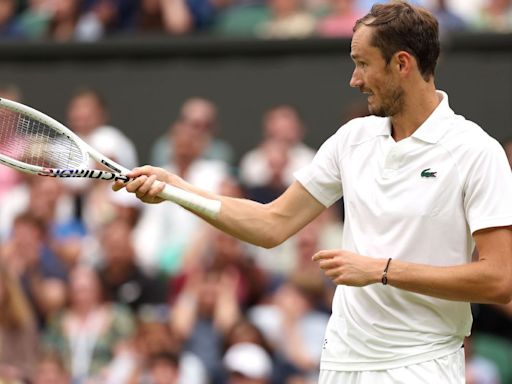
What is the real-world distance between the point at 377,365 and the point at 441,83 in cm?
511

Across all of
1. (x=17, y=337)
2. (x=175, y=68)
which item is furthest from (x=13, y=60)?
(x=17, y=337)

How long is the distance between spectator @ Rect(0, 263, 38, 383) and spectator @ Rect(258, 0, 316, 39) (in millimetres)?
2713

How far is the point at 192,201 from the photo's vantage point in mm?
4602

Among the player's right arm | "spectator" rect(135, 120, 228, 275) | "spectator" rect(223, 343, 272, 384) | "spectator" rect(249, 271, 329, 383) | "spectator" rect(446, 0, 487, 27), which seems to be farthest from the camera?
"spectator" rect(446, 0, 487, 27)

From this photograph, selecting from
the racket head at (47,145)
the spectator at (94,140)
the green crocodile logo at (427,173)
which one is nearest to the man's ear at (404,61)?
the green crocodile logo at (427,173)

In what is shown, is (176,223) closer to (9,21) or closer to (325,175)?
(9,21)

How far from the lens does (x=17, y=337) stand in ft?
29.4

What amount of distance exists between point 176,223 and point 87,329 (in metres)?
0.99

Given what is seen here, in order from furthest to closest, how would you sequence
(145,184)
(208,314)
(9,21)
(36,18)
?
(9,21), (36,18), (208,314), (145,184)

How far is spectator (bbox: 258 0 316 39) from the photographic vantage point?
379 inches

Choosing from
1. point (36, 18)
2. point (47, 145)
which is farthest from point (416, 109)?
point (36, 18)

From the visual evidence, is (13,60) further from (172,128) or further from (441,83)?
(441,83)

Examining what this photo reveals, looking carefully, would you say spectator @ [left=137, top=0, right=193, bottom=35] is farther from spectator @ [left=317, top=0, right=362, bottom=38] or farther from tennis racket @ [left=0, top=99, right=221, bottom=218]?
tennis racket @ [left=0, top=99, right=221, bottom=218]

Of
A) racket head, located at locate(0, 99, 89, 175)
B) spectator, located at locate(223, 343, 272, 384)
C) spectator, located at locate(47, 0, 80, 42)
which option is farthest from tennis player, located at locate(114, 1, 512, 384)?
spectator, located at locate(47, 0, 80, 42)
